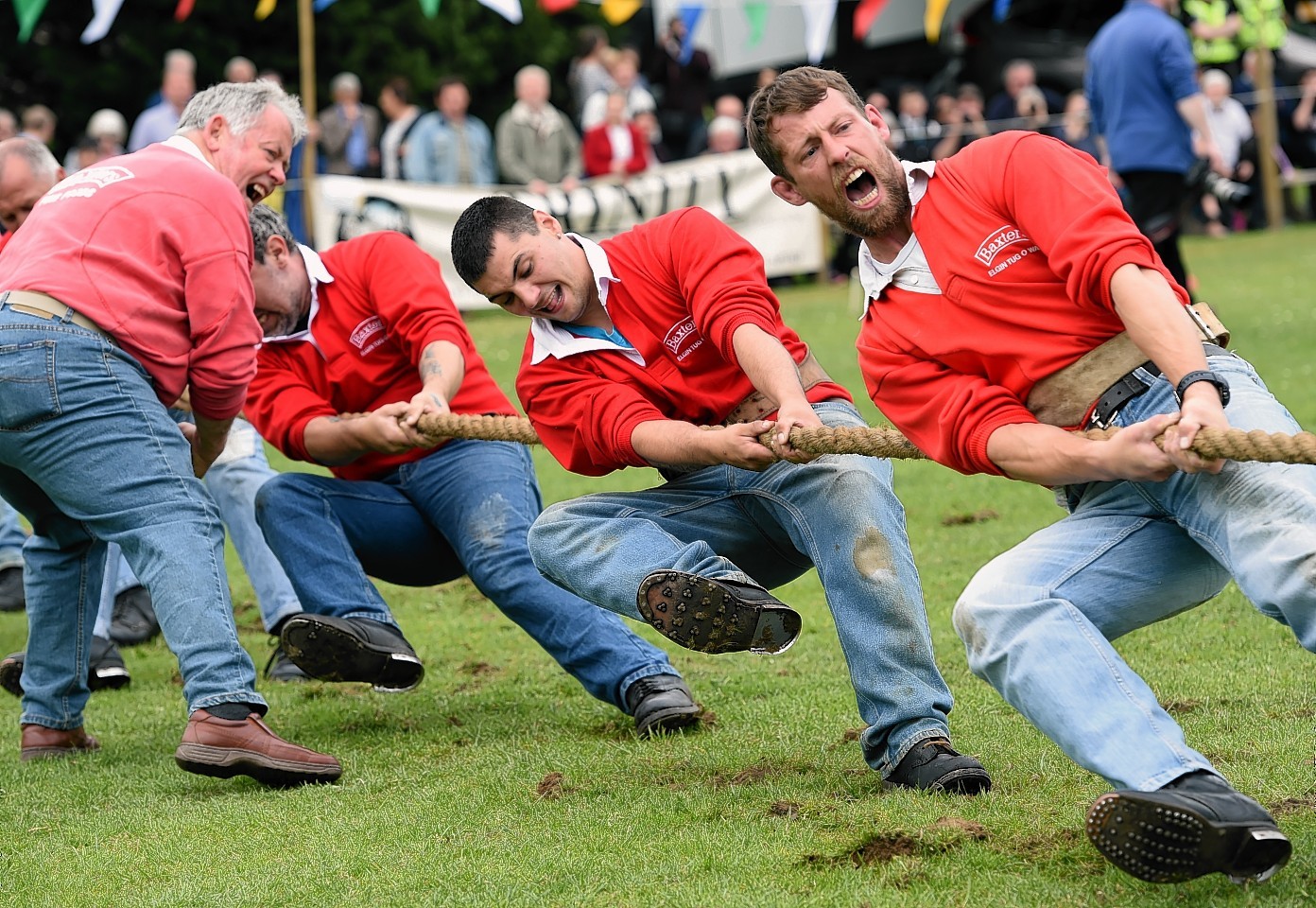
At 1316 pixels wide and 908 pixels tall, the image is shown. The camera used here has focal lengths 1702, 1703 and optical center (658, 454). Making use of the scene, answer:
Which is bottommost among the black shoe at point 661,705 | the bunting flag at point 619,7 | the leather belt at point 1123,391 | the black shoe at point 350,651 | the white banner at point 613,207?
the white banner at point 613,207

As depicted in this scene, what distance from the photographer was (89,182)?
14.5ft

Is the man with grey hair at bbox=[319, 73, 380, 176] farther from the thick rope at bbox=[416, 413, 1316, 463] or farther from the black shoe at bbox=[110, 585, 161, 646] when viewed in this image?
the thick rope at bbox=[416, 413, 1316, 463]

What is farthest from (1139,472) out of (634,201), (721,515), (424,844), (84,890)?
(634,201)

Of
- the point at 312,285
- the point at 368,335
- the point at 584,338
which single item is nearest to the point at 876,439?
the point at 584,338

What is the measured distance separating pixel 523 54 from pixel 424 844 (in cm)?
2076

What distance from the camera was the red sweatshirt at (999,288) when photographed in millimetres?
3316

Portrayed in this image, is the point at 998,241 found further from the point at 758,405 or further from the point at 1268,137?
the point at 1268,137

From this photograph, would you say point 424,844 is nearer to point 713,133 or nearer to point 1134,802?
point 1134,802

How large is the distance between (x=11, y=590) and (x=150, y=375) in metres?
2.91

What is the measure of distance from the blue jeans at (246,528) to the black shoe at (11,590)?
103cm

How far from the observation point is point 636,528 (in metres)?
4.17

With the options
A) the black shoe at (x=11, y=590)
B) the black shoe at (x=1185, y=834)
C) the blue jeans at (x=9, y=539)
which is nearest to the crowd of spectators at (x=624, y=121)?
the blue jeans at (x=9, y=539)

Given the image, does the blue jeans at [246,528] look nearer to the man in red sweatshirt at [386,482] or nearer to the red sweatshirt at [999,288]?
the man in red sweatshirt at [386,482]

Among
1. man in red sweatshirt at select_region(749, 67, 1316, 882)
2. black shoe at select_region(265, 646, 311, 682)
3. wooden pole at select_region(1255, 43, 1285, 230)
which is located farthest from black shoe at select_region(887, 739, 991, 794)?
wooden pole at select_region(1255, 43, 1285, 230)
